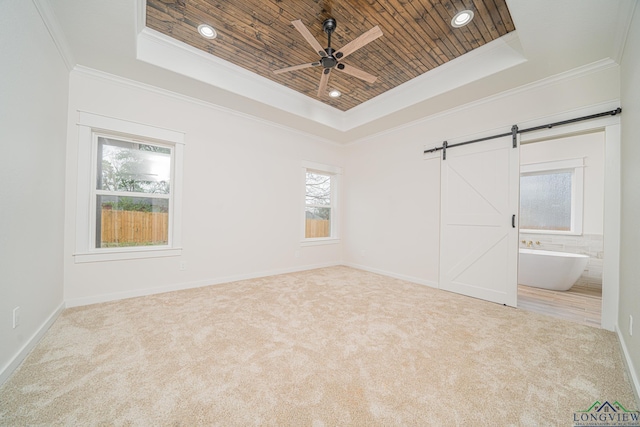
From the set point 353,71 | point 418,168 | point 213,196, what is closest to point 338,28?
point 353,71

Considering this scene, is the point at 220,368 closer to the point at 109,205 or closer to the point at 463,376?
the point at 463,376

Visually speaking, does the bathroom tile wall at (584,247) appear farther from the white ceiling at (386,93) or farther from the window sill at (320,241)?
the window sill at (320,241)

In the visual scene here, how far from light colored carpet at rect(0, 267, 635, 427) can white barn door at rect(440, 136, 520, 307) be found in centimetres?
51

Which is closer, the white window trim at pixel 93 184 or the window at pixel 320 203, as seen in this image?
the white window trim at pixel 93 184

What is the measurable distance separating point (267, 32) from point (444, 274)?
12.8ft

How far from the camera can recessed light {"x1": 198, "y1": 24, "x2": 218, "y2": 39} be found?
8.21 feet

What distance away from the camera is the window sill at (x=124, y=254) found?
2.74 metres

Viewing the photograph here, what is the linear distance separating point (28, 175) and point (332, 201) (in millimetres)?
4351

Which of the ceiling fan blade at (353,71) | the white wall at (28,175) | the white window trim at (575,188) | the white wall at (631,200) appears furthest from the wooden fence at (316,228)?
the white window trim at (575,188)

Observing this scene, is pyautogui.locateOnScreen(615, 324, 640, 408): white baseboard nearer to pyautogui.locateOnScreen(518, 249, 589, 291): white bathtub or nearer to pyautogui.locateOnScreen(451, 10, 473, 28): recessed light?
pyautogui.locateOnScreen(518, 249, 589, 291): white bathtub

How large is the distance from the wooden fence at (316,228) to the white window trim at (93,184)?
93.1 inches

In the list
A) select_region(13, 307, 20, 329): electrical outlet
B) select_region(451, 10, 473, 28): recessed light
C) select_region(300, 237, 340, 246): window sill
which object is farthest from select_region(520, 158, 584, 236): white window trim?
select_region(13, 307, 20, 329): electrical outlet

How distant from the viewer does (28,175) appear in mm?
1822

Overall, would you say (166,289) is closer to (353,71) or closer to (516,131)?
(353,71)
